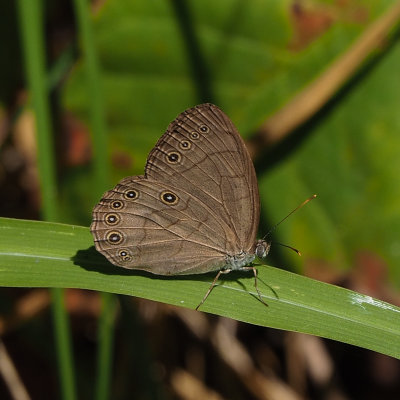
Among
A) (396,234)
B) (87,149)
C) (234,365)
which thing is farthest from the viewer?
(234,365)

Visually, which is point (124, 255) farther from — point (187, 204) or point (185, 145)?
point (185, 145)

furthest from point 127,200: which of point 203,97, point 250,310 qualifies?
point 203,97

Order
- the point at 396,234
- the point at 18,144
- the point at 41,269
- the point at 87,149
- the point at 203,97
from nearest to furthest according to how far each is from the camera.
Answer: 1. the point at 41,269
2. the point at 396,234
3. the point at 203,97
4. the point at 87,149
5. the point at 18,144

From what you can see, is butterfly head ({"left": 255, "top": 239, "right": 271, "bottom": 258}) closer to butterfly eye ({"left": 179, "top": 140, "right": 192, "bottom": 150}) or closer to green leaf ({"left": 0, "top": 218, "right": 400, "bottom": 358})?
green leaf ({"left": 0, "top": 218, "right": 400, "bottom": 358})

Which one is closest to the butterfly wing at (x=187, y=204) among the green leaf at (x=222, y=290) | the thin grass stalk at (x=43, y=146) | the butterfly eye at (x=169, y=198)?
the butterfly eye at (x=169, y=198)

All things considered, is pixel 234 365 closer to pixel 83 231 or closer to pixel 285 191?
pixel 285 191

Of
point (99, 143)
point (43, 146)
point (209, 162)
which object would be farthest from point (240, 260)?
point (43, 146)
